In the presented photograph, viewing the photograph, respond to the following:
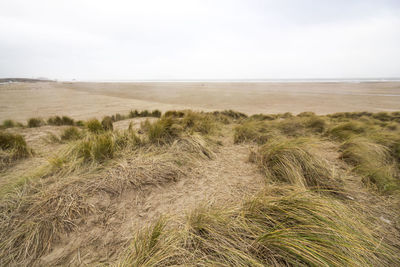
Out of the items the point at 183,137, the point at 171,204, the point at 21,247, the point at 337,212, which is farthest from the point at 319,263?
the point at 183,137

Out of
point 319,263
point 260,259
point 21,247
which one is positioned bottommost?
point 21,247

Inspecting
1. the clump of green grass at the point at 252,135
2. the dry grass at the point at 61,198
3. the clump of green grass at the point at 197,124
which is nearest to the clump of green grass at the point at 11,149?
the dry grass at the point at 61,198

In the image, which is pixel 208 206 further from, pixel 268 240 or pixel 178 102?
pixel 178 102

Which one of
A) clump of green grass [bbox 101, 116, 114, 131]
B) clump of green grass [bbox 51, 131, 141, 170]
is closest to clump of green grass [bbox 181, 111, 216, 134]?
clump of green grass [bbox 51, 131, 141, 170]

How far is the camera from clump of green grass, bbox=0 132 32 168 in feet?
8.89

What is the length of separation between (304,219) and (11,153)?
14.7 feet

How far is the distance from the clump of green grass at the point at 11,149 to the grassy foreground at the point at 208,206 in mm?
18

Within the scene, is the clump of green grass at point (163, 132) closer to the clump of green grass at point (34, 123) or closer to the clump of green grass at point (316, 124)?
the clump of green grass at point (316, 124)

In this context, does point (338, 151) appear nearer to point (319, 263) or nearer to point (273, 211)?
point (273, 211)

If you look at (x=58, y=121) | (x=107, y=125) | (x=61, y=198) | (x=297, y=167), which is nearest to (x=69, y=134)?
(x=107, y=125)

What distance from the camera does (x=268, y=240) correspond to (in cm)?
115

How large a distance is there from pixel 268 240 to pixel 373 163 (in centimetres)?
276

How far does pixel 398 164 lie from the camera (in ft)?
8.96

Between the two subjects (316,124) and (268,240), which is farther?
(316,124)
